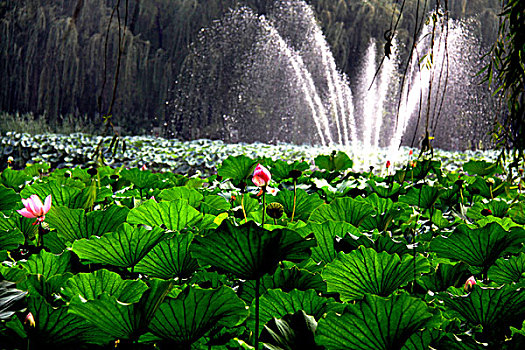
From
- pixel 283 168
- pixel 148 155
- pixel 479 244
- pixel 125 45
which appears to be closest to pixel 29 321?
pixel 479 244

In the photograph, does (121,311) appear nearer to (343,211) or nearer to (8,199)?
(343,211)

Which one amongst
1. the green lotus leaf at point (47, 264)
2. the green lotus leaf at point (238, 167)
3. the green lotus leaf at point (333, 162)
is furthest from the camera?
the green lotus leaf at point (333, 162)

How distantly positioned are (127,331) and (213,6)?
1316cm

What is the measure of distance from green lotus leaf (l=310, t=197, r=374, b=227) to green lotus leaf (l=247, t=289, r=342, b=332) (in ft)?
1.24

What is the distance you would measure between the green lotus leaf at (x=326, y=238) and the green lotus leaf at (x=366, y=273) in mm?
135

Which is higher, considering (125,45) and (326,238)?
(125,45)

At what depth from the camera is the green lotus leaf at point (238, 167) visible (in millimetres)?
1424

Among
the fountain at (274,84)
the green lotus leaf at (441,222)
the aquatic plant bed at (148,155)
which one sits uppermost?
the fountain at (274,84)

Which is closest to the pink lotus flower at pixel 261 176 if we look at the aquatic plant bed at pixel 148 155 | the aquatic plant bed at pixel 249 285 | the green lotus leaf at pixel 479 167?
the aquatic plant bed at pixel 249 285

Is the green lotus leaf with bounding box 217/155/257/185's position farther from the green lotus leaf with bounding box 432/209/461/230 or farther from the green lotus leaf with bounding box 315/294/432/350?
the green lotus leaf with bounding box 315/294/432/350

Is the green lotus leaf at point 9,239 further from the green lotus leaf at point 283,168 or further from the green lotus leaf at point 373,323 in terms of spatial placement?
the green lotus leaf at point 283,168

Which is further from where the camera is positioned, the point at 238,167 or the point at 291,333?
the point at 238,167

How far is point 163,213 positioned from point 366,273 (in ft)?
1.26

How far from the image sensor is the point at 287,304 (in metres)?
0.59
